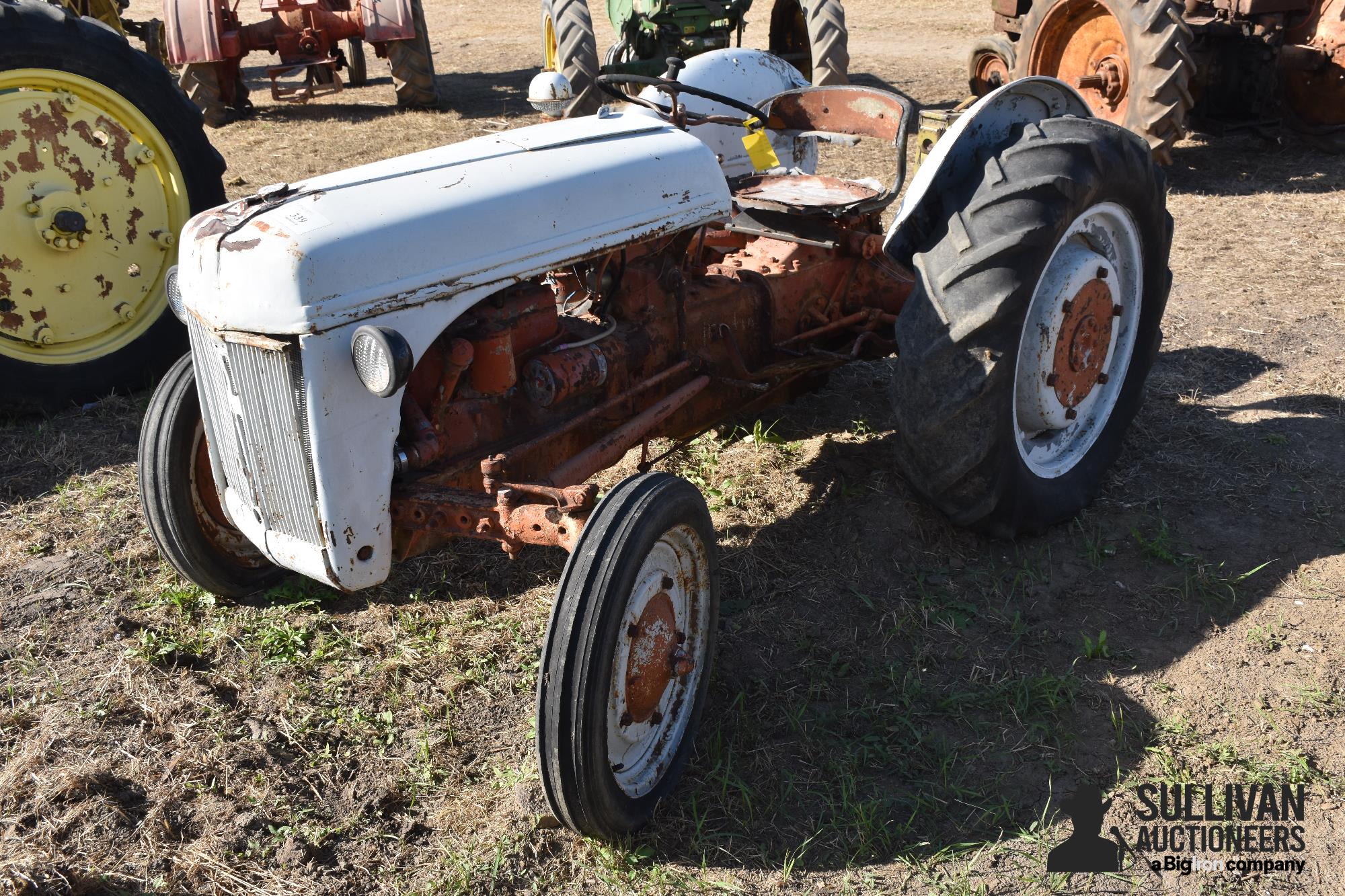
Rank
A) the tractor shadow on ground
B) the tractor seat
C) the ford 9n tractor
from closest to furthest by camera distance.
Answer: the ford 9n tractor
the tractor shadow on ground
the tractor seat

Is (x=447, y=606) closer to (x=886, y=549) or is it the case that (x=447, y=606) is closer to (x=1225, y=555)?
(x=886, y=549)

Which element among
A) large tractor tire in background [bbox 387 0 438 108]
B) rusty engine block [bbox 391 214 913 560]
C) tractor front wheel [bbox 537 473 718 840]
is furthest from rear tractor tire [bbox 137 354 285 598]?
large tractor tire in background [bbox 387 0 438 108]

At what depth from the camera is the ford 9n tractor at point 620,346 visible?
8.27ft

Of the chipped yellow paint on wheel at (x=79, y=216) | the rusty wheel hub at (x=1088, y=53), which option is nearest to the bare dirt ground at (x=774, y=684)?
the chipped yellow paint on wheel at (x=79, y=216)

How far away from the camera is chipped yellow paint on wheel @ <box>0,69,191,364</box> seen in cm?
460

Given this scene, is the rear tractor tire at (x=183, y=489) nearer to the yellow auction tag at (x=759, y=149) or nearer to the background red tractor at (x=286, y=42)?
the yellow auction tag at (x=759, y=149)

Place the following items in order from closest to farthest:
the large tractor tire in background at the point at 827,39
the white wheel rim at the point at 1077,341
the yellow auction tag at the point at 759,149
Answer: the white wheel rim at the point at 1077,341 → the yellow auction tag at the point at 759,149 → the large tractor tire in background at the point at 827,39

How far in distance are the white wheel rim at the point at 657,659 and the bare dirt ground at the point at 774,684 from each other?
0.51 feet

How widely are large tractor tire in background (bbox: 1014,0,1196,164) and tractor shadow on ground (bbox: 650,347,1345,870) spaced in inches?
135

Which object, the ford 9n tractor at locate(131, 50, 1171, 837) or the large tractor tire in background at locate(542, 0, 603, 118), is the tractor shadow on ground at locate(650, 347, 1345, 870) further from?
the large tractor tire in background at locate(542, 0, 603, 118)

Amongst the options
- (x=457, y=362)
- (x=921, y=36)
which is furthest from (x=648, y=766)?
(x=921, y=36)

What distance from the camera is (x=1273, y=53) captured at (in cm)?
787

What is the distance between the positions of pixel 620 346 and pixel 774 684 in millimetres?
1117

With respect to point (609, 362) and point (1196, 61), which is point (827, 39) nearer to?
point (1196, 61)
